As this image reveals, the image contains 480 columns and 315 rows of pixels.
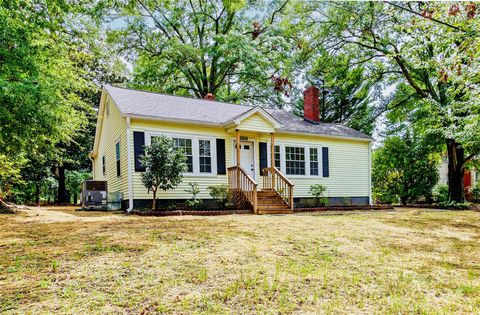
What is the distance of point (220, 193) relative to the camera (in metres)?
10.1

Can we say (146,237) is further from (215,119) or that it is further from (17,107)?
(215,119)

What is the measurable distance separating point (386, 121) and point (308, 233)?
1846cm

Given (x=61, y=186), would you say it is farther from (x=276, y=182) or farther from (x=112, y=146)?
(x=276, y=182)

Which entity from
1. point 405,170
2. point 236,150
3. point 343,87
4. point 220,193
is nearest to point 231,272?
point 220,193

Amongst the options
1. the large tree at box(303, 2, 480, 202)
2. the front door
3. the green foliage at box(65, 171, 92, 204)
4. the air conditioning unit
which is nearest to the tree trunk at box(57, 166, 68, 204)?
the green foliage at box(65, 171, 92, 204)

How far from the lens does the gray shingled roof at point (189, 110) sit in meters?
10.3

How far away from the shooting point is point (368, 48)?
51.7 ft

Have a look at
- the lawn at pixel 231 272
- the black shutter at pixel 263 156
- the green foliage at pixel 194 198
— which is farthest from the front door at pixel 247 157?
the lawn at pixel 231 272

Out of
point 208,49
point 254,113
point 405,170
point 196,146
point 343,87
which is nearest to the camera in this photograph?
point 196,146

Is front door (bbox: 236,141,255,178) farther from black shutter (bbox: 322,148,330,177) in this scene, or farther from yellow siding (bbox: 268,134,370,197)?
black shutter (bbox: 322,148,330,177)

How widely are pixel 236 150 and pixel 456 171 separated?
34.3 ft

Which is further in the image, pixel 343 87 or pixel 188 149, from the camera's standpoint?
pixel 343 87

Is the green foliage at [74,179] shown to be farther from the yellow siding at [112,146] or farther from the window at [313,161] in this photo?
the window at [313,161]

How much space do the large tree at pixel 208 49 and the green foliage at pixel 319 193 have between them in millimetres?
9807
